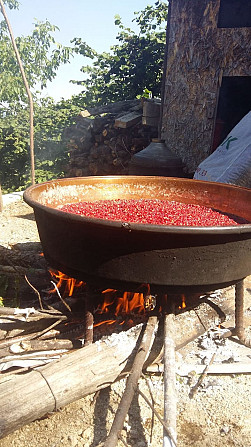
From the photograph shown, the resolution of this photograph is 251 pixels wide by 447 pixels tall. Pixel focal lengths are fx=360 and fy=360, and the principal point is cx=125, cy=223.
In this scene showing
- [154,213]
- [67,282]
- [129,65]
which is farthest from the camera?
[129,65]

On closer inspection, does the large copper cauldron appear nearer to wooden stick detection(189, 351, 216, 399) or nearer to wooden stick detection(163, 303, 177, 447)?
wooden stick detection(163, 303, 177, 447)

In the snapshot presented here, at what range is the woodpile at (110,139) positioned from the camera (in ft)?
27.5

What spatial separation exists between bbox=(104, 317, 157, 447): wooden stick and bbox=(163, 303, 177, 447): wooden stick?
4.6 inches

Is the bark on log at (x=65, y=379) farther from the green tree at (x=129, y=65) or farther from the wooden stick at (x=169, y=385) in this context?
the green tree at (x=129, y=65)

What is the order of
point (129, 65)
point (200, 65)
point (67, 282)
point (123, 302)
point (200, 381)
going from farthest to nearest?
point (129, 65) → point (200, 65) → point (67, 282) → point (123, 302) → point (200, 381)

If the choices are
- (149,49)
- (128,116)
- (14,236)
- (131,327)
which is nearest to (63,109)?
(149,49)

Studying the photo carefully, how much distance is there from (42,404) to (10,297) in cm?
151

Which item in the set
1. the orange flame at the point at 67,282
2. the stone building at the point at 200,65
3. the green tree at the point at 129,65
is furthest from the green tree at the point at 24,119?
the orange flame at the point at 67,282

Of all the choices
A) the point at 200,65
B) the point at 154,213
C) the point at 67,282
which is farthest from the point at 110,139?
the point at 154,213

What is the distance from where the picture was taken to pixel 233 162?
5.17 metres

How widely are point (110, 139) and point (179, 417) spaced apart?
7.13 m

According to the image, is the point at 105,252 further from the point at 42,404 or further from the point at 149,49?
the point at 149,49

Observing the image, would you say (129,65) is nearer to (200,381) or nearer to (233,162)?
(233,162)

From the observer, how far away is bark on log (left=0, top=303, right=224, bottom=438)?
192 cm
